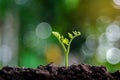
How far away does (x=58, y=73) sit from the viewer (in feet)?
3.05

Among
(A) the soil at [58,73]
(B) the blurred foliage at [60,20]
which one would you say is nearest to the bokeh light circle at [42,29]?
(B) the blurred foliage at [60,20]

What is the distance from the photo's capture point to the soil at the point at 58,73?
921mm

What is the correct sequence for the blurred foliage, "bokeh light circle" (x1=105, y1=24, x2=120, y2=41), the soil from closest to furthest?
1. the soil
2. the blurred foliage
3. "bokeh light circle" (x1=105, y1=24, x2=120, y2=41)

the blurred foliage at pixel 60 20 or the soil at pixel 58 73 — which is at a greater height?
the blurred foliage at pixel 60 20

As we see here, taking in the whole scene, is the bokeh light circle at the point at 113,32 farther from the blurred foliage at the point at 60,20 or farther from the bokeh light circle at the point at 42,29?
the bokeh light circle at the point at 42,29

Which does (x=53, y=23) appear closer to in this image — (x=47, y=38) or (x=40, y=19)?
(x=47, y=38)

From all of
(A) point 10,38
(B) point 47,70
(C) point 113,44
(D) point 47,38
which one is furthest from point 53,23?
(B) point 47,70

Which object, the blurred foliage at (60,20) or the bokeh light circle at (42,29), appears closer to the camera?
the blurred foliage at (60,20)

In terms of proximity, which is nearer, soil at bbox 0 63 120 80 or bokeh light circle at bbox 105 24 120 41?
soil at bbox 0 63 120 80

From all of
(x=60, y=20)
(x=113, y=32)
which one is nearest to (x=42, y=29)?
(x=60, y=20)

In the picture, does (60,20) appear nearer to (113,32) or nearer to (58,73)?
(113,32)

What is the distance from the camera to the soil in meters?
0.92

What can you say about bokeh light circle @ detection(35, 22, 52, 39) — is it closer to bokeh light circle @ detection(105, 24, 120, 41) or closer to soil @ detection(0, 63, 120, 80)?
bokeh light circle @ detection(105, 24, 120, 41)

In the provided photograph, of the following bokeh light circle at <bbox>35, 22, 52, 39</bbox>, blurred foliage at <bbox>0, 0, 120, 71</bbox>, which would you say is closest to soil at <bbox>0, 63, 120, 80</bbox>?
blurred foliage at <bbox>0, 0, 120, 71</bbox>
